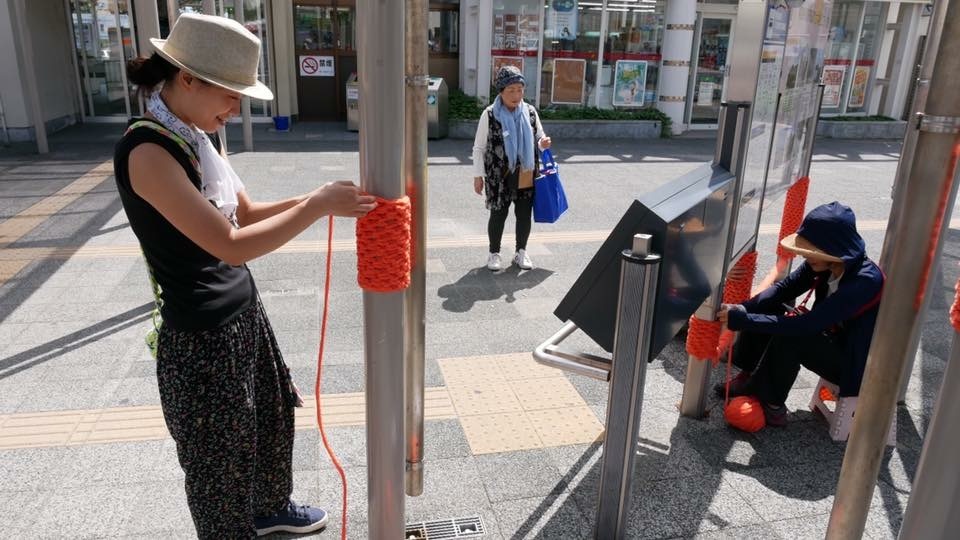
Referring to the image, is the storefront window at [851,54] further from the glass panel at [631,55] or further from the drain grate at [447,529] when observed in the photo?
the drain grate at [447,529]

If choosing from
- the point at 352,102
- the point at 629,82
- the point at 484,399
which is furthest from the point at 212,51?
the point at 629,82

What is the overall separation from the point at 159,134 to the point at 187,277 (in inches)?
15.9

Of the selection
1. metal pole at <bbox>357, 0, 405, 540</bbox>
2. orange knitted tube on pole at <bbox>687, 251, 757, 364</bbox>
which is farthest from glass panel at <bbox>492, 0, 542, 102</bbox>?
metal pole at <bbox>357, 0, 405, 540</bbox>

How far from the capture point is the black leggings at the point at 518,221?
541cm

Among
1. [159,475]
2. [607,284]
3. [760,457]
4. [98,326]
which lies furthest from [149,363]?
[760,457]

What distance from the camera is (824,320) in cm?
308

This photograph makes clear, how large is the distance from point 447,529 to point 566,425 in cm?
97

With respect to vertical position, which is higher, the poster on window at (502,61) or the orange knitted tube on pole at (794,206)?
the poster on window at (502,61)

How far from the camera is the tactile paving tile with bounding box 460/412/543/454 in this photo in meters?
3.18

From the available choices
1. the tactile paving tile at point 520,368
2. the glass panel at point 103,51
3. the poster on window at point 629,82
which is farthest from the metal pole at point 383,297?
the poster on window at point 629,82

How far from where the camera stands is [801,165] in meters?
4.04

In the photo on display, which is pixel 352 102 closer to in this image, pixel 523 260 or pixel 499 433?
pixel 523 260

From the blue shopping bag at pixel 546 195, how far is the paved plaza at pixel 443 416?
50 centimetres

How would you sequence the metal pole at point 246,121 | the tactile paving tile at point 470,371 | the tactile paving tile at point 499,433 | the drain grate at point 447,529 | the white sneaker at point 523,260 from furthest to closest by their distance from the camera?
the metal pole at point 246,121 < the white sneaker at point 523,260 < the tactile paving tile at point 470,371 < the tactile paving tile at point 499,433 < the drain grate at point 447,529
